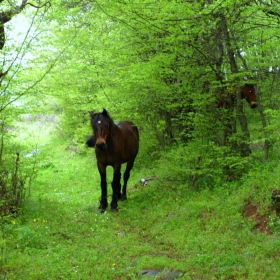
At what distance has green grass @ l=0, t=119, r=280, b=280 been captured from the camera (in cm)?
509

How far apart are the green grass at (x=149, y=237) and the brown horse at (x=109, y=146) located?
581 mm

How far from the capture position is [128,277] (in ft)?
16.7

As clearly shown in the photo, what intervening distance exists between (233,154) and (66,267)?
16.8 feet

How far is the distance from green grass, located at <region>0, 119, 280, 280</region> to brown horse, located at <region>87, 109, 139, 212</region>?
581 millimetres

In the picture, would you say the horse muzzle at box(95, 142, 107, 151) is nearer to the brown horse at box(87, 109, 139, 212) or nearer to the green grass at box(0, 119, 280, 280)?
the brown horse at box(87, 109, 139, 212)

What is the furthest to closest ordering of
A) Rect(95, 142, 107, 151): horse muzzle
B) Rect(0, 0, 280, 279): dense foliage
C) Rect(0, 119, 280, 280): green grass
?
Rect(95, 142, 107, 151): horse muzzle
Rect(0, 0, 280, 279): dense foliage
Rect(0, 119, 280, 280): green grass

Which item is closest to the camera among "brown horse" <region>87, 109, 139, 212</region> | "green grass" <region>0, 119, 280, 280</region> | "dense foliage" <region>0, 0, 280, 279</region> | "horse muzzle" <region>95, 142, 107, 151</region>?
"green grass" <region>0, 119, 280, 280</region>

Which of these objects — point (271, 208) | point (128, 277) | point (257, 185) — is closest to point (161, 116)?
point (257, 185)

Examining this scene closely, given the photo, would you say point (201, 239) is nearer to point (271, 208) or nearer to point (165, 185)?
point (271, 208)

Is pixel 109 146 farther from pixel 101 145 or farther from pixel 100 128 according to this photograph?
pixel 100 128

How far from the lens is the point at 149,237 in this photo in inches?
275

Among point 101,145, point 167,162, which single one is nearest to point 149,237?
point 101,145

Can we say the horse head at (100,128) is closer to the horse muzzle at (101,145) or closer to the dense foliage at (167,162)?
the horse muzzle at (101,145)

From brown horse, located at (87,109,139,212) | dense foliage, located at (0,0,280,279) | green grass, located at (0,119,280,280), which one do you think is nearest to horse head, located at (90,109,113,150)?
brown horse, located at (87,109,139,212)
